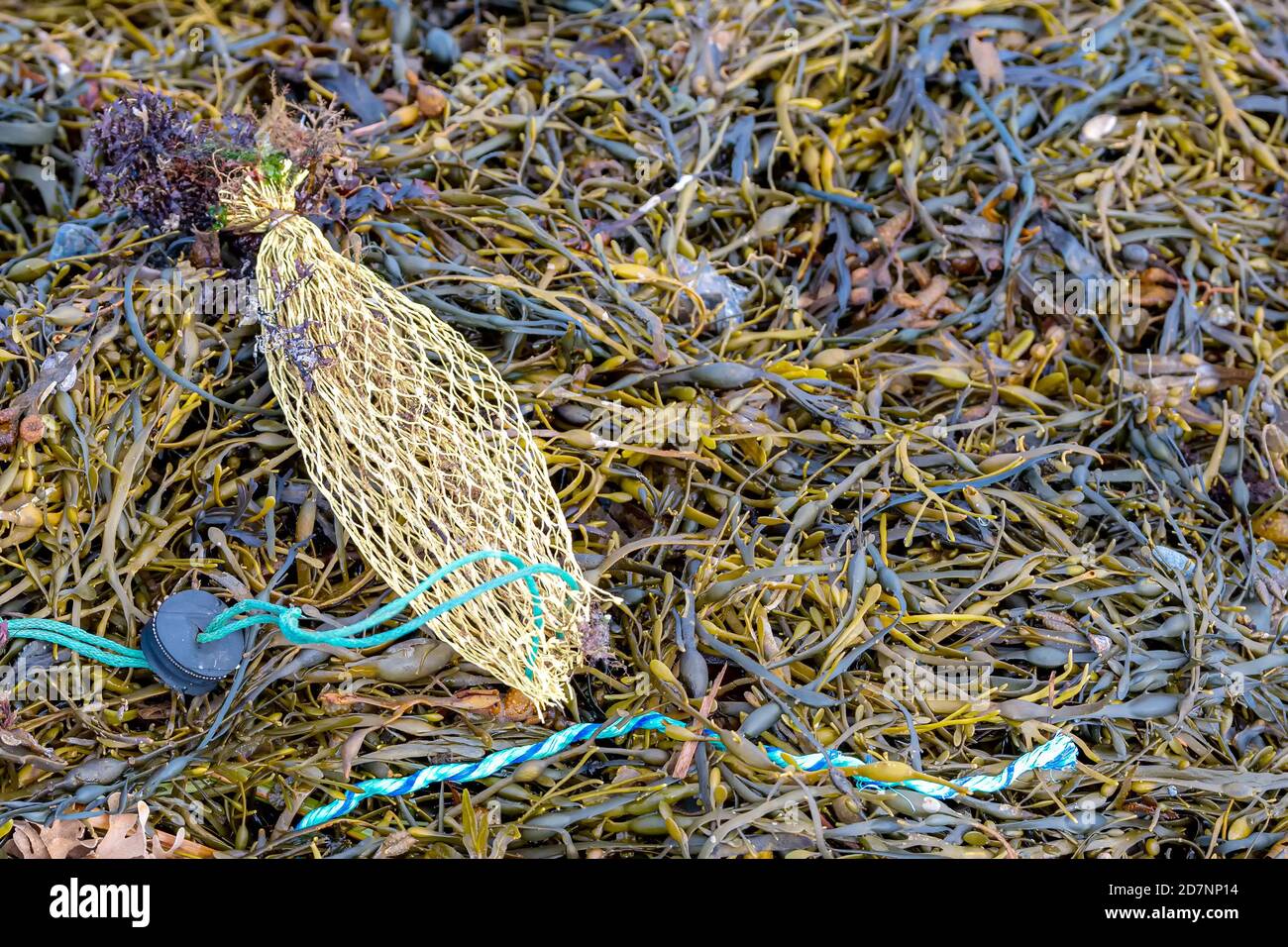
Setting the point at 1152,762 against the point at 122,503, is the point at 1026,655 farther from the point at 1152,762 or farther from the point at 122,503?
the point at 122,503

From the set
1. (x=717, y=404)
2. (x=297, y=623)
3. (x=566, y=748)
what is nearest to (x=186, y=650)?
(x=297, y=623)

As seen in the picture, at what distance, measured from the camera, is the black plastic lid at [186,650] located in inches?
Answer: 46.6

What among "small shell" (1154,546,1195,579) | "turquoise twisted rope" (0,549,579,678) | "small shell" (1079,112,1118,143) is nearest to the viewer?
"turquoise twisted rope" (0,549,579,678)

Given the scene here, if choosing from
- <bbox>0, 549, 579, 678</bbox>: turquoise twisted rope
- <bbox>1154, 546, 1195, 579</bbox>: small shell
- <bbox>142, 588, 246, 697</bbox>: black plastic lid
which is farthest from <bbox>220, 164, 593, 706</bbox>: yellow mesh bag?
<bbox>1154, 546, 1195, 579</bbox>: small shell

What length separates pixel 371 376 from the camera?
1296 millimetres

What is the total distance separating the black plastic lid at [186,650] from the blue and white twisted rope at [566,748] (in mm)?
194

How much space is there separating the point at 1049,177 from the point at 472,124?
3.07 ft

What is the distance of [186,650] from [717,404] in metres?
0.72

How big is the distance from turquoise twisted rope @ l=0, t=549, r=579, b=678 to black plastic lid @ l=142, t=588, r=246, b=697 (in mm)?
14

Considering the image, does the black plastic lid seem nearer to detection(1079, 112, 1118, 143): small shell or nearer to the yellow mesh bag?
the yellow mesh bag

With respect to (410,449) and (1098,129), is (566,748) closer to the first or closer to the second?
(410,449)

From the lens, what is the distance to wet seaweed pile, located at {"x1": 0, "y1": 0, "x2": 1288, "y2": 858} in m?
1.21

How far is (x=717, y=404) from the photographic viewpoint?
143cm
